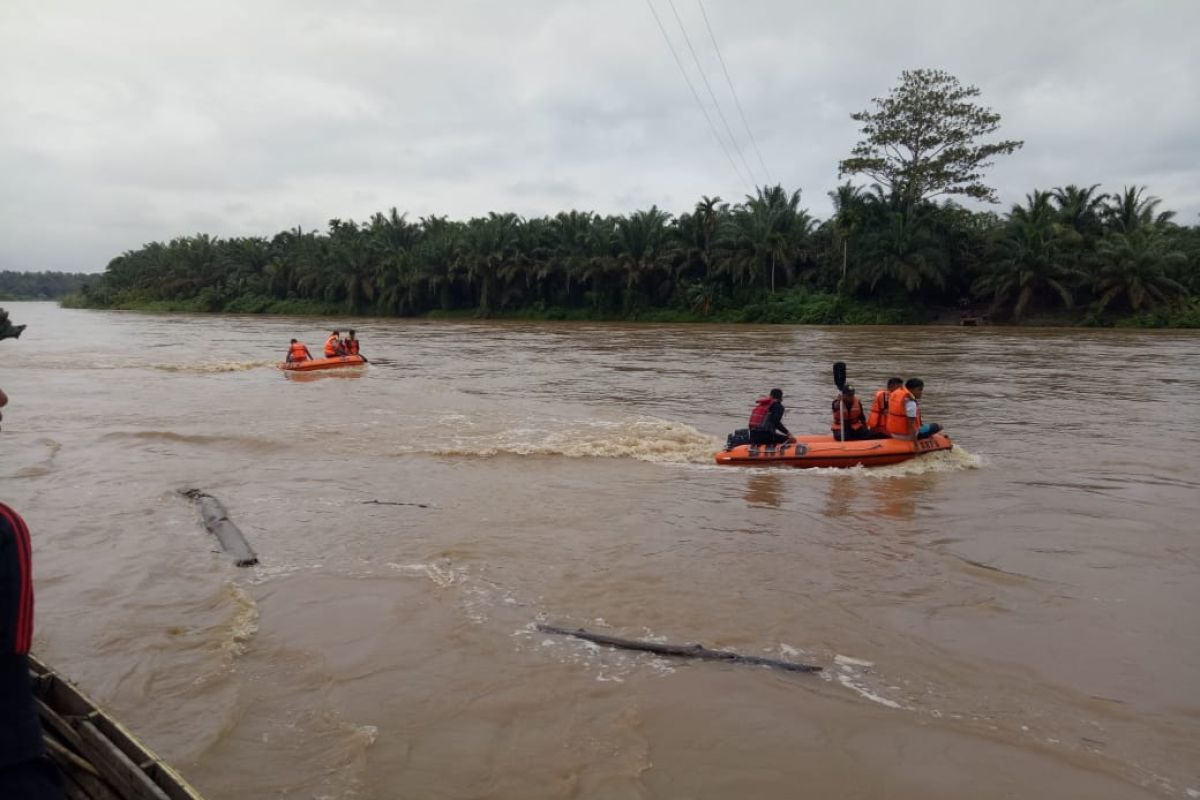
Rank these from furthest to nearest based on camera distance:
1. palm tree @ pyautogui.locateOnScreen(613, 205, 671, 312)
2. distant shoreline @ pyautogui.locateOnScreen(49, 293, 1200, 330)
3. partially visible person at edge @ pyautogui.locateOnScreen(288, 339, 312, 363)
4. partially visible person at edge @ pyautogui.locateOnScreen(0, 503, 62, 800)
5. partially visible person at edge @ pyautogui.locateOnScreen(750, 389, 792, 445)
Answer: palm tree @ pyautogui.locateOnScreen(613, 205, 671, 312) < distant shoreline @ pyautogui.locateOnScreen(49, 293, 1200, 330) < partially visible person at edge @ pyautogui.locateOnScreen(288, 339, 312, 363) < partially visible person at edge @ pyautogui.locateOnScreen(750, 389, 792, 445) < partially visible person at edge @ pyautogui.locateOnScreen(0, 503, 62, 800)

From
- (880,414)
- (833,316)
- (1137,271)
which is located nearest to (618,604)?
(880,414)

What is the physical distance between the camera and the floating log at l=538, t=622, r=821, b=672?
5.15 meters

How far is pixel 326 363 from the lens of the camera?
23.1 metres

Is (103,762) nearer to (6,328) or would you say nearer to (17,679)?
(17,679)

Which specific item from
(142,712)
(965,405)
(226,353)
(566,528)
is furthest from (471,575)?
(226,353)

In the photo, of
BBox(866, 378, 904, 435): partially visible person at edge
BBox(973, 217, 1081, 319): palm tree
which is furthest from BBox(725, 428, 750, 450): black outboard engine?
BBox(973, 217, 1081, 319): palm tree

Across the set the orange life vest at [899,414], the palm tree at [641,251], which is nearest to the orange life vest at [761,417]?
the orange life vest at [899,414]

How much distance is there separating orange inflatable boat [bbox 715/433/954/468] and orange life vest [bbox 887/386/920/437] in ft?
0.55

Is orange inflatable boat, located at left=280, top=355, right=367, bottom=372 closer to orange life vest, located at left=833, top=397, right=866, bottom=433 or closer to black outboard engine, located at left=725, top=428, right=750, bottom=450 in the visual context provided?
black outboard engine, located at left=725, top=428, right=750, bottom=450

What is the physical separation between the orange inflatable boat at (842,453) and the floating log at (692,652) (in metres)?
6.07

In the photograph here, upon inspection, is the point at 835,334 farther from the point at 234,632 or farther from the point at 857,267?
the point at 234,632

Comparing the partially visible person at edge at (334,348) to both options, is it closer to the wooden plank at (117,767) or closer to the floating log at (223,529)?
the floating log at (223,529)

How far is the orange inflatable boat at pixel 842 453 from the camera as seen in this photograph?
440 inches

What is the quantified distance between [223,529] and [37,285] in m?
178
